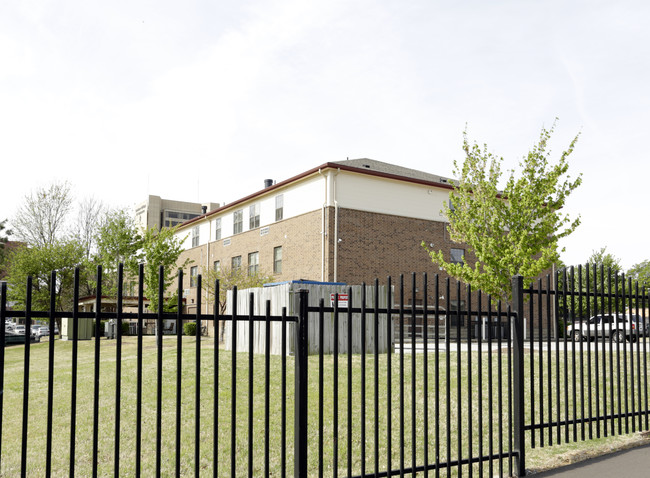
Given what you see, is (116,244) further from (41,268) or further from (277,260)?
(277,260)

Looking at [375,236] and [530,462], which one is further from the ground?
[375,236]

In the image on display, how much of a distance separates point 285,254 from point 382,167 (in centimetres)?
968

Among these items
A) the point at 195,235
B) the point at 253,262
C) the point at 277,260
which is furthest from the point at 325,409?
the point at 195,235

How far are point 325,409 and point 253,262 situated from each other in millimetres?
29325

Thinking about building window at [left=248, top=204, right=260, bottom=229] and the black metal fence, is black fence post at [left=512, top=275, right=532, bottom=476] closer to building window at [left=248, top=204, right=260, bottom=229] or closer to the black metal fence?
the black metal fence

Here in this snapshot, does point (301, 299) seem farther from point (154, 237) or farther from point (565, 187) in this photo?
point (154, 237)

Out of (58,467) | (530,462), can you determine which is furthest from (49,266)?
(530,462)

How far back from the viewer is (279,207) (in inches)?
1430

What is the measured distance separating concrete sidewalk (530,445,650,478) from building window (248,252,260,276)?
31.8 metres

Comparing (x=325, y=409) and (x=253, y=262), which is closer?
(x=325, y=409)

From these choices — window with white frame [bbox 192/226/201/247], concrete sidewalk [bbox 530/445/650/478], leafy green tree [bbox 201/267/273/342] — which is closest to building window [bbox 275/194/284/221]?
leafy green tree [bbox 201/267/273/342]

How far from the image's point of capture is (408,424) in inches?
366

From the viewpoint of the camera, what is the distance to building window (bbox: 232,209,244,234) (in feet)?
134

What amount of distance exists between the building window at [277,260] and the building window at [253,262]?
A: 2.10m
